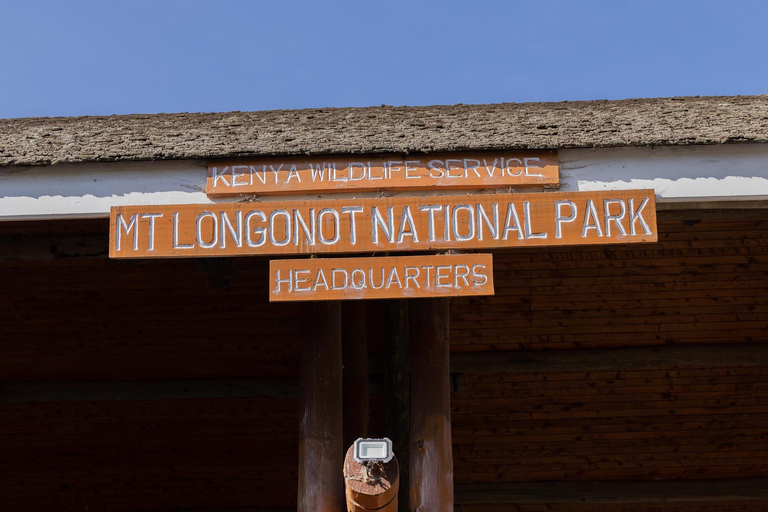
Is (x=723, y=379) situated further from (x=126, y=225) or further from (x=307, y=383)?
(x=126, y=225)

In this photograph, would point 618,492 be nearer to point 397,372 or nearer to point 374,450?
point 397,372

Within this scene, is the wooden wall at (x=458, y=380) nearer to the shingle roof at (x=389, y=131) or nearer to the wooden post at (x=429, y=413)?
the shingle roof at (x=389, y=131)

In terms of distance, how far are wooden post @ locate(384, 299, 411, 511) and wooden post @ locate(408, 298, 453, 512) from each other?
168 centimetres

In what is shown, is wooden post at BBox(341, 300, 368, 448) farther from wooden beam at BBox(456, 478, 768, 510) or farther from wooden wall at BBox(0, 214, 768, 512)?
wooden beam at BBox(456, 478, 768, 510)

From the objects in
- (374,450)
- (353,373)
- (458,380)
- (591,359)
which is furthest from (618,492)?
(374,450)

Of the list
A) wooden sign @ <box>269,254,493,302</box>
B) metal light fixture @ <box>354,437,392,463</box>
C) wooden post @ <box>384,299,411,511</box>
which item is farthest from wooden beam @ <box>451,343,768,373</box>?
metal light fixture @ <box>354,437,392,463</box>

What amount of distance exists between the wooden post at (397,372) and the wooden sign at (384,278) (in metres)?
2.61

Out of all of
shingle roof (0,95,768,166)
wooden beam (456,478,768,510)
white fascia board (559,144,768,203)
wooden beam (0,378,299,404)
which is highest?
shingle roof (0,95,768,166)

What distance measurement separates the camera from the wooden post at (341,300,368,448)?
24.6ft

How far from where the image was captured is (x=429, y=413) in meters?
5.91

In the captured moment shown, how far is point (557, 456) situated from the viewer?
1012 cm

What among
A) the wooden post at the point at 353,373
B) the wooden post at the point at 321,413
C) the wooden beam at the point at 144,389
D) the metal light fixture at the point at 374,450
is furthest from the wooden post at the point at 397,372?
the metal light fixture at the point at 374,450

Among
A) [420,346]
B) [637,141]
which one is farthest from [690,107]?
[420,346]

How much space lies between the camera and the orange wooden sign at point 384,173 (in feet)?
18.5
